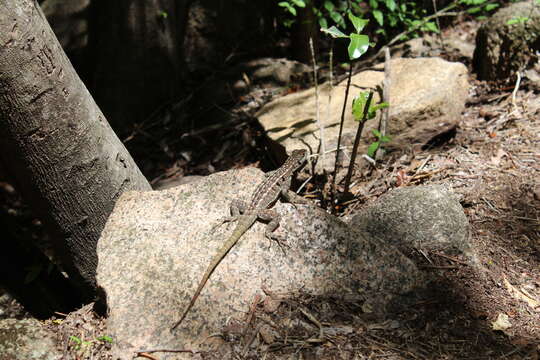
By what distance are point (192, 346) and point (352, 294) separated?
1.06m

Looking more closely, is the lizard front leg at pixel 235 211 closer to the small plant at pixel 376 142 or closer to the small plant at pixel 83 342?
the small plant at pixel 83 342

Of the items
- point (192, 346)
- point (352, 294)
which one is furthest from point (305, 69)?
point (192, 346)

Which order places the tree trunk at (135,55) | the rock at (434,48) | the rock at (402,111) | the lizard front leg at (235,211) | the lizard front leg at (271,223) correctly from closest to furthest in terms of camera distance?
the lizard front leg at (271,223)
the lizard front leg at (235,211)
the rock at (402,111)
the tree trunk at (135,55)
the rock at (434,48)

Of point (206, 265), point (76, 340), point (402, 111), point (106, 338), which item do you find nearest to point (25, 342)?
point (76, 340)

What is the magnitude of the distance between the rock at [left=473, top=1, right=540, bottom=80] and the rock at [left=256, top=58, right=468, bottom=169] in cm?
71

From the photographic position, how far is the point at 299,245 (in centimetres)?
309

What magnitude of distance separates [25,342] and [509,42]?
570 centimetres

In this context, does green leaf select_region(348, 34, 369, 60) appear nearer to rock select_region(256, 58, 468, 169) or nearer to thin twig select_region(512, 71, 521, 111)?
rock select_region(256, 58, 468, 169)

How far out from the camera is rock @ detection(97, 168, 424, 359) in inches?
109

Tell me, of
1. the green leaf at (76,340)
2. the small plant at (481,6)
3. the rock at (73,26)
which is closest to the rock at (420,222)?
the green leaf at (76,340)

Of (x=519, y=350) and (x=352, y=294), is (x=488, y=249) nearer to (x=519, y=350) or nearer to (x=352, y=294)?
(x=519, y=350)

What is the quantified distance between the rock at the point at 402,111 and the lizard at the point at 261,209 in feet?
1.89

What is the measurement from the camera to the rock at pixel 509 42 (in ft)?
16.6

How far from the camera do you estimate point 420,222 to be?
3.31 m
